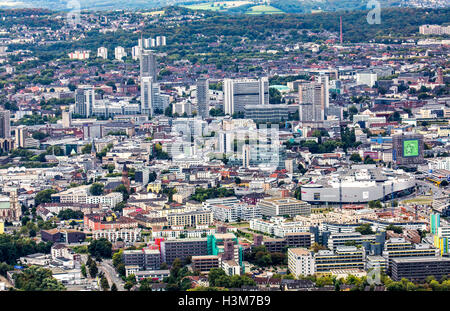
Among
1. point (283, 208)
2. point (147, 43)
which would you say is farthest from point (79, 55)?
point (283, 208)

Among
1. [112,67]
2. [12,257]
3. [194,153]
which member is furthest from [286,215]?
[112,67]

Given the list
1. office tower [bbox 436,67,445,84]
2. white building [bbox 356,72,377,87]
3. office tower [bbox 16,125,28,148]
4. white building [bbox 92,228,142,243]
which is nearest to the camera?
white building [bbox 92,228,142,243]

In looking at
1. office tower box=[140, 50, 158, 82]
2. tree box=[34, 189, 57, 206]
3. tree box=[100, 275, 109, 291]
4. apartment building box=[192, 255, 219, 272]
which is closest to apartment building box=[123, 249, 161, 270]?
apartment building box=[192, 255, 219, 272]

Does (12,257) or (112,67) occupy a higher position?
(112,67)

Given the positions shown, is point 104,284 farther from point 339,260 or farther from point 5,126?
point 5,126

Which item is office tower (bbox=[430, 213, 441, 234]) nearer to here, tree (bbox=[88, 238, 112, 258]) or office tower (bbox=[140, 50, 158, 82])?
tree (bbox=[88, 238, 112, 258])

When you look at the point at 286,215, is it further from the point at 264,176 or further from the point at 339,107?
the point at 339,107
